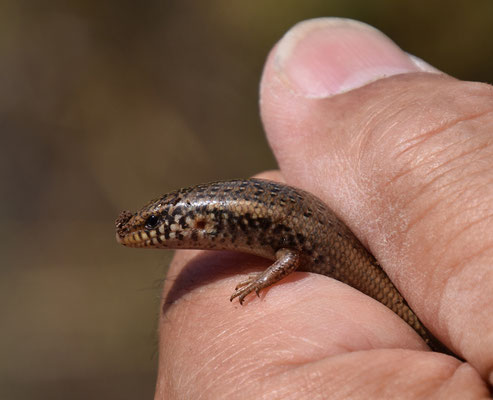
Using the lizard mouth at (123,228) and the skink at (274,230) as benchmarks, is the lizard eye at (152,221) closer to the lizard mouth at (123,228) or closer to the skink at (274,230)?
the skink at (274,230)

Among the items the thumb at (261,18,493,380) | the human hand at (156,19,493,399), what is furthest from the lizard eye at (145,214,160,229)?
the thumb at (261,18,493,380)

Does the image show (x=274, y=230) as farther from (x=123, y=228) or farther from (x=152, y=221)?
(x=123, y=228)

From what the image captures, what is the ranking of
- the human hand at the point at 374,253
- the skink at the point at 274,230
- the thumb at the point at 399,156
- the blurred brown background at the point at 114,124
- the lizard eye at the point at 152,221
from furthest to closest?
the blurred brown background at the point at 114,124
the lizard eye at the point at 152,221
the skink at the point at 274,230
the thumb at the point at 399,156
the human hand at the point at 374,253

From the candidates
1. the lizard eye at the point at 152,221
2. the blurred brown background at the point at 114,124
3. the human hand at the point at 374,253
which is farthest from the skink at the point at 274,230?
the blurred brown background at the point at 114,124

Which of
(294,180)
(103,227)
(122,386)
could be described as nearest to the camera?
(294,180)

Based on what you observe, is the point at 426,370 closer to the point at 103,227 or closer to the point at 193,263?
the point at 193,263

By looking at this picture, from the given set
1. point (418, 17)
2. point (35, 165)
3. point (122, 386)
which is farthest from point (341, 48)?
point (35, 165)

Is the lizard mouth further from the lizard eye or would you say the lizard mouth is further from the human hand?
the human hand
